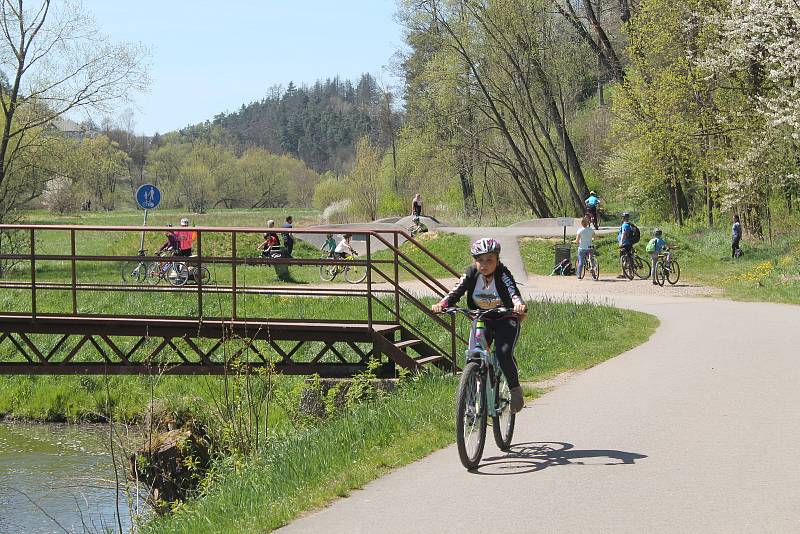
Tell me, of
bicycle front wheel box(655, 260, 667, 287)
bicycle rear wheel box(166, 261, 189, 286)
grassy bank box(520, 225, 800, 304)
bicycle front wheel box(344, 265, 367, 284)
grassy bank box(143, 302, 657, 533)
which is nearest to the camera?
grassy bank box(143, 302, 657, 533)

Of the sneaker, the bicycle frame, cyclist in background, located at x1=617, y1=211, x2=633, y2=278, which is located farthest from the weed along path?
cyclist in background, located at x1=617, y1=211, x2=633, y2=278

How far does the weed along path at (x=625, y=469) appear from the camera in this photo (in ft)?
22.1

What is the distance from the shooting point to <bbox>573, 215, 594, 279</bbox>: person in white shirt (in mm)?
31398

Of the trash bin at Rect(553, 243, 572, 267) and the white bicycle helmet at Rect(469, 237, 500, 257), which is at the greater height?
the white bicycle helmet at Rect(469, 237, 500, 257)

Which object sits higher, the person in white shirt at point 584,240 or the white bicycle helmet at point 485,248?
the white bicycle helmet at point 485,248

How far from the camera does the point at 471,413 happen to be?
8.17 metres

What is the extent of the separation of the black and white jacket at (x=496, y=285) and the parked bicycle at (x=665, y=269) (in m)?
22.2

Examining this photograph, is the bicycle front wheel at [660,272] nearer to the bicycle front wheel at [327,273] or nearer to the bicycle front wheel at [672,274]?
the bicycle front wheel at [672,274]

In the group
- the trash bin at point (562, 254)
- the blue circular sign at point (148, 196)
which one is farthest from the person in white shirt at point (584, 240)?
the blue circular sign at point (148, 196)

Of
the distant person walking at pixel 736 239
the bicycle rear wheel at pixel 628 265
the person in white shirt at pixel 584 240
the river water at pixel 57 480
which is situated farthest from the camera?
the distant person walking at pixel 736 239

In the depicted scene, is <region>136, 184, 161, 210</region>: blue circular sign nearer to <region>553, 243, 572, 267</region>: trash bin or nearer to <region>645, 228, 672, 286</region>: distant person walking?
<region>553, 243, 572, 267</region>: trash bin

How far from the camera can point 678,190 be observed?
154ft

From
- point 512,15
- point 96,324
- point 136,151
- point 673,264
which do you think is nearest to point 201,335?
point 96,324

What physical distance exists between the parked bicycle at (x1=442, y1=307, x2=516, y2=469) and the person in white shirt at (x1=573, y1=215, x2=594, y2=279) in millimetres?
22647
